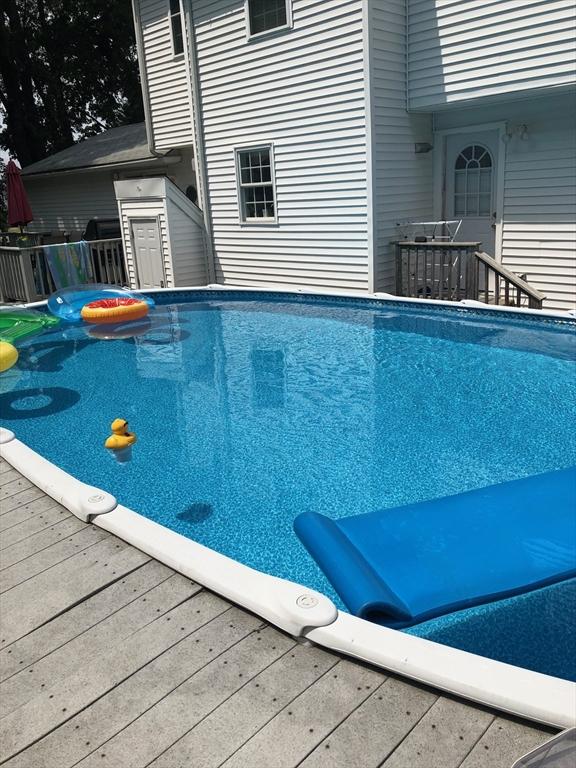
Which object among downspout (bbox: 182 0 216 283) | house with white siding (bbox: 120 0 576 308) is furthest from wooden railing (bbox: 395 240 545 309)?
downspout (bbox: 182 0 216 283)

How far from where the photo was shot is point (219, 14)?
11.4 m

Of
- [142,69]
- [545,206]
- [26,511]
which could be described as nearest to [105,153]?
[142,69]

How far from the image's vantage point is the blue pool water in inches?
169

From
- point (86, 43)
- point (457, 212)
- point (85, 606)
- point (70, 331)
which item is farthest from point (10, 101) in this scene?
point (85, 606)

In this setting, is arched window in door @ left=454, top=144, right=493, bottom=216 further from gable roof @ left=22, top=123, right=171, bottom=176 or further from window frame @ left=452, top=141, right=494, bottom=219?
gable roof @ left=22, top=123, right=171, bottom=176

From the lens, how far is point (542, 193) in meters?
9.12

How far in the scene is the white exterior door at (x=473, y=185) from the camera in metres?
9.73

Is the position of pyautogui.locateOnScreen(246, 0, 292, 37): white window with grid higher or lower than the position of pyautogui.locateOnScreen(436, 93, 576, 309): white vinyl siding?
higher

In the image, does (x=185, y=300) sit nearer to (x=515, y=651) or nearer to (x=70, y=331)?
(x=70, y=331)

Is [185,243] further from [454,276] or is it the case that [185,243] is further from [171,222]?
[454,276]

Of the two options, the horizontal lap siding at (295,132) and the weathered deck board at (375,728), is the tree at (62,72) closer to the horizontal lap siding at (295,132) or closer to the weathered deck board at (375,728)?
the horizontal lap siding at (295,132)

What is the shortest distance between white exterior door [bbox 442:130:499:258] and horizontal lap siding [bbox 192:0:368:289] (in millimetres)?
1598

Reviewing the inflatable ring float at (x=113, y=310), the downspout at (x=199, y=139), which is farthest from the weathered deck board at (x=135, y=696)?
the downspout at (x=199, y=139)

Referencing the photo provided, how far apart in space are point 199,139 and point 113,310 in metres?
4.76
